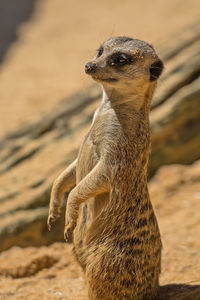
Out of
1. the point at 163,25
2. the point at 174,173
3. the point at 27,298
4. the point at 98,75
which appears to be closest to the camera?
the point at 98,75

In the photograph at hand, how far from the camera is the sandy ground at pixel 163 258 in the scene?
3.47 metres

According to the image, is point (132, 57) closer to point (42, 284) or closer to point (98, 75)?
point (98, 75)

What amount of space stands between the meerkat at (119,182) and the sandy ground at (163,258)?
41 centimetres

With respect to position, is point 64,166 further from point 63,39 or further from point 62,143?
point 63,39

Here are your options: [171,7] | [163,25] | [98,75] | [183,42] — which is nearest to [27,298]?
[98,75]

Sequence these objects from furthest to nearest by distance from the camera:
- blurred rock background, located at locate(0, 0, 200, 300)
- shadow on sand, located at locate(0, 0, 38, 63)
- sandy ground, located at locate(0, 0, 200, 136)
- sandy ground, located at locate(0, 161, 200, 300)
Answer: shadow on sand, located at locate(0, 0, 38, 63), sandy ground, located at locate(0, 0, 200, 136), blurred rock background, located at locate(0, 0, 200, 300), sandy ground, located at locate(0, 161, 200, 300)

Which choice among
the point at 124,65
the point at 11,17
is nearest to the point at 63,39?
the point at 11,17

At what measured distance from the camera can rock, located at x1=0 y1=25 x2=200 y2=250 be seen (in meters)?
4.40

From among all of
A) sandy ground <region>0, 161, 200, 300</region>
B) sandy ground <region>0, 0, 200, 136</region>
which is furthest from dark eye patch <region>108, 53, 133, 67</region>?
sandy ground <region>0, 0, 200, 136</region>

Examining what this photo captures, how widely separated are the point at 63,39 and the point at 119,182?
11.4 m

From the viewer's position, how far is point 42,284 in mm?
3764

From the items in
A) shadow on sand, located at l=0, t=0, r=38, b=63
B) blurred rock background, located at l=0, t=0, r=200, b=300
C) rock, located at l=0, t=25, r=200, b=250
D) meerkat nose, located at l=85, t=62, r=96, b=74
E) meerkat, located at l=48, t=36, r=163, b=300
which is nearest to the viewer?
meerkat nose, located at l=85, t=62, r=96, b=74

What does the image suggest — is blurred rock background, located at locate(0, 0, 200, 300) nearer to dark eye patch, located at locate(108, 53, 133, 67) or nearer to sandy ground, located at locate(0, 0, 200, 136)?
sandy ground, located at locate(0, 0, 200, 136)

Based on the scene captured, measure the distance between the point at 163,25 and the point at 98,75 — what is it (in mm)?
11399
